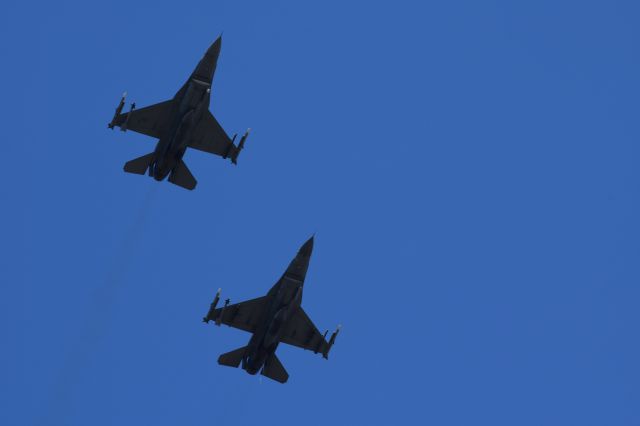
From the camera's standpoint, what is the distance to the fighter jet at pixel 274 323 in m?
90.9

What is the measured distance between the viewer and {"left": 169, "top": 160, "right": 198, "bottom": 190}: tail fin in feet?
309

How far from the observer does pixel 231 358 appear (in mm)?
94812

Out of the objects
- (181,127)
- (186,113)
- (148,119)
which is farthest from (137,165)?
(186,113)

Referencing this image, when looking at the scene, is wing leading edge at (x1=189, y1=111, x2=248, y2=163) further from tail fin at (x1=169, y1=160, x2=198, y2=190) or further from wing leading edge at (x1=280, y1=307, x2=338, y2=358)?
wing leading edge at (x1=280, y1=307, x2=338, y2=358)

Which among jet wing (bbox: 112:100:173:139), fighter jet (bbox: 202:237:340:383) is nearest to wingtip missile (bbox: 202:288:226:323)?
fighter jet (bbox: 202:237:340:383)

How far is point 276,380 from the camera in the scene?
9612 centimetres

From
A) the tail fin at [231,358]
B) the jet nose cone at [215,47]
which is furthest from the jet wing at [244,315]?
the jet nose cone at [215,47]

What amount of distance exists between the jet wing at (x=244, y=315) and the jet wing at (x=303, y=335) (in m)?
3.14

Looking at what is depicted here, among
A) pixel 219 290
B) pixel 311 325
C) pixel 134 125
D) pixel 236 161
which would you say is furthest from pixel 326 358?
pixel 134 125

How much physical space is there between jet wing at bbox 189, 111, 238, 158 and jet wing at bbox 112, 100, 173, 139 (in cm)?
298

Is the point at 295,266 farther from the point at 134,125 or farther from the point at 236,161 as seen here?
the point at 134,125

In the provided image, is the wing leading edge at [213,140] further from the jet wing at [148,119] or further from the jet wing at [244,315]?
the jet wing at [244,315]

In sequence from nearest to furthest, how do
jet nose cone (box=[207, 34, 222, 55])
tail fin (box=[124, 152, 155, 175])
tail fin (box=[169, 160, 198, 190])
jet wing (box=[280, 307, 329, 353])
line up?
jet nose cone (box=[207, 34, 222, 55]), tail fin (box=[124, 152, 155, 175]), tail fin (box=[169, 160, 198, 190]), jet wing (box=[280, 307, 329, 353])

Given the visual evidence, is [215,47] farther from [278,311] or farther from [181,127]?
[278,311]
